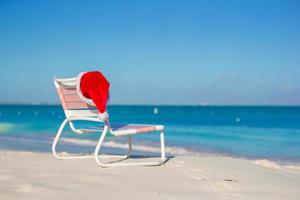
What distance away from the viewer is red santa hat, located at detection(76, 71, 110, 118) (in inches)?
192

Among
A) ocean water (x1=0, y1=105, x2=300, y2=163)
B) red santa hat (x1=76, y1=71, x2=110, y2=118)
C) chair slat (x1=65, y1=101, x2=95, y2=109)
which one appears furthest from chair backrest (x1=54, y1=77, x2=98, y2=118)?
ocean water (x1=0, y1=105, x2=300, y2=163)

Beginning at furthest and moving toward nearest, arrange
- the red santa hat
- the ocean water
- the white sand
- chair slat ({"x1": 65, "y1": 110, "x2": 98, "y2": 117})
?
the ocean water < chair slat ({"x1": 65, "y1": 110, "x2": 98, "y2": 117}) < the red santa hat < the white sand

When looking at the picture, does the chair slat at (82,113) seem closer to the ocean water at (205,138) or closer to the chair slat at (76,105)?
the chair slat at (76,105)

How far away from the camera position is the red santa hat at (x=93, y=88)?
4.88 m

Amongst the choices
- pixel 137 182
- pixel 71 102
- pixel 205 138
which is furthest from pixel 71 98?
pixel 205 138

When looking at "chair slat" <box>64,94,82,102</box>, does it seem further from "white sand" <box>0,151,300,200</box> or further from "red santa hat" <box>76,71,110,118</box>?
"white sand" <box>0,151,300,200</box>

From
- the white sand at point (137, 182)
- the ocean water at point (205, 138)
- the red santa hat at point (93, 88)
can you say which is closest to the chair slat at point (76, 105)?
the red santa hat at point (93, 88)

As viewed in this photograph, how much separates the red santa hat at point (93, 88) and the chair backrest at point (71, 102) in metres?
0.35

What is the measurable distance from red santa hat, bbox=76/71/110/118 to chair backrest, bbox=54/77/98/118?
1.14ft

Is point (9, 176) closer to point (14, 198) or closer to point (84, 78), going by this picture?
point (14, 198)

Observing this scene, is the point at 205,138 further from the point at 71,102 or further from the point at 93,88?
the point at 93,88

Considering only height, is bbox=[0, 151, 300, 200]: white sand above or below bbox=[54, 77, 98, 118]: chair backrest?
below

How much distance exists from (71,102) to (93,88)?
683 millimetres

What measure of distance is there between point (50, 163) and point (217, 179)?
81.4 inches
